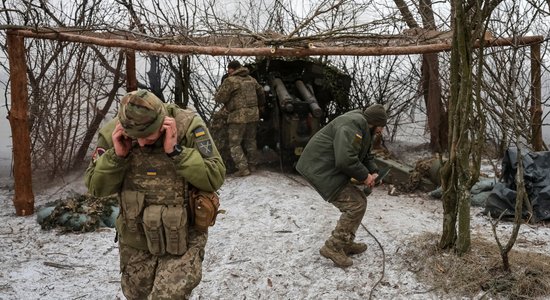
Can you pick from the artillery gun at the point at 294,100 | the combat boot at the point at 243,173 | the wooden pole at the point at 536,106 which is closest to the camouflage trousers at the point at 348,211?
the wooden pole at the point at 536,106

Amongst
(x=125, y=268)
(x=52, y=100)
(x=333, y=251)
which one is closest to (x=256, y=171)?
(x=52, y=100)

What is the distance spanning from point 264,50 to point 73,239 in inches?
115

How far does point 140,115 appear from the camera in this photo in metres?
3.02

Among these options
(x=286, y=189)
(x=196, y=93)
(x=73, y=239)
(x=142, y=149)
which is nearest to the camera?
(x=142, y=149)

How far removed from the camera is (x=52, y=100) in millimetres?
8484

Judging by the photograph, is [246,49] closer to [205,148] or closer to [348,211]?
[348,211]

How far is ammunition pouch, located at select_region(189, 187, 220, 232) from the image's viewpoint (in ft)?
11.0

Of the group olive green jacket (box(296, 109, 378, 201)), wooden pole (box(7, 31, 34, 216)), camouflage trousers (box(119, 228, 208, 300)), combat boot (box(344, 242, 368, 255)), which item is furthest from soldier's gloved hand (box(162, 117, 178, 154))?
wooden pole (box(7, 31, 34, 216))

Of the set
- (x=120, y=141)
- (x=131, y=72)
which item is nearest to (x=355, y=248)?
(x=120, y=141)

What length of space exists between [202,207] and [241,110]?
16.5ft

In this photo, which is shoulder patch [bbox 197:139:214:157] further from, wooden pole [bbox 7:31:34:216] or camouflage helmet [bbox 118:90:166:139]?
wooden pole [bbox 7:31:34:216]

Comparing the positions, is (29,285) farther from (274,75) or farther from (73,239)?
(274,75)

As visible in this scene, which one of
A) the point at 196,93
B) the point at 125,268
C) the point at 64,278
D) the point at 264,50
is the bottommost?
the point at 64,278

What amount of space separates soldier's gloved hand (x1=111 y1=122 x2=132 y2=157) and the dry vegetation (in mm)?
2709
